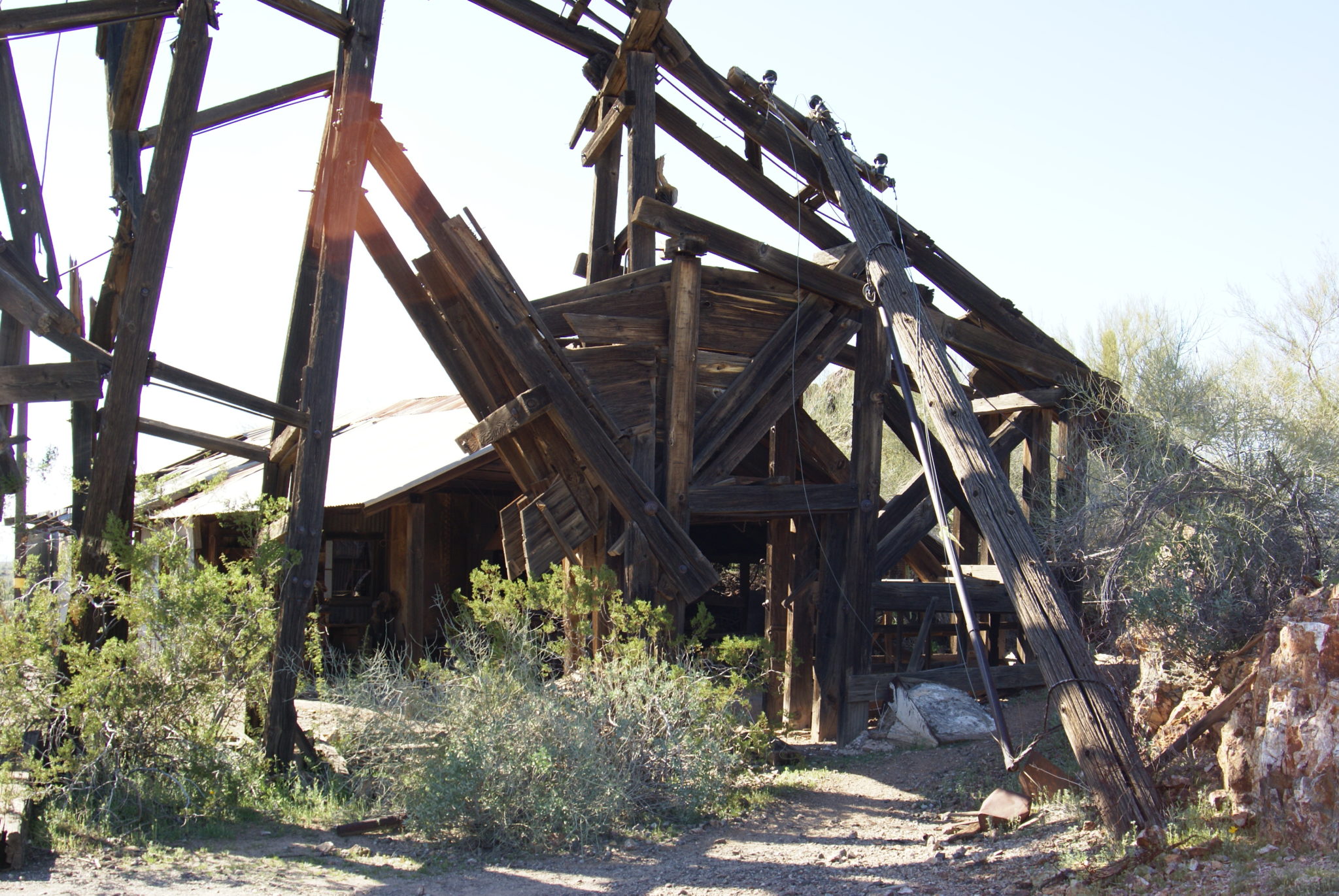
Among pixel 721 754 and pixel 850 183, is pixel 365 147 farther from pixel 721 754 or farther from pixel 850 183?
pixel 721 754

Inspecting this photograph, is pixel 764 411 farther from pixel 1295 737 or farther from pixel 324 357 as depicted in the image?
pixel 1295 737

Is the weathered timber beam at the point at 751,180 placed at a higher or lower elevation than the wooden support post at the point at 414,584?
higher

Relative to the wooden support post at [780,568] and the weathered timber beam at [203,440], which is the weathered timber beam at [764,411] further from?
the weathered timber beam at [203,440]

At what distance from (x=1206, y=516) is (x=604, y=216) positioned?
5.86 meters

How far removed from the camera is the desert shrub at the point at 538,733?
227 inches

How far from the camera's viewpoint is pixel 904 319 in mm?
7625

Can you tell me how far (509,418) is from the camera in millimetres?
7551

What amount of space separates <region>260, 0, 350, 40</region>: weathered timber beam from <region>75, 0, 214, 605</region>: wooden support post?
0.45 m

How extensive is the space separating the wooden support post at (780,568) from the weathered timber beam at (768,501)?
20.6 inches

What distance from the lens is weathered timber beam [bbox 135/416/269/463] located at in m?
6.94

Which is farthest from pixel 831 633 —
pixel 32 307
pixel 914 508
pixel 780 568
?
pixel 32 307

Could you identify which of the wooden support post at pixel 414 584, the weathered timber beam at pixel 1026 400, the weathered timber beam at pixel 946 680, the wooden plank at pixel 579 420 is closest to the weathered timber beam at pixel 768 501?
the wooden plank at pixel 579 420

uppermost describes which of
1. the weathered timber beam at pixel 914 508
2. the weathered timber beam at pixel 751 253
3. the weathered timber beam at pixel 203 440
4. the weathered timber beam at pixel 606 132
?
the weathered timber beam at pixel 606 132

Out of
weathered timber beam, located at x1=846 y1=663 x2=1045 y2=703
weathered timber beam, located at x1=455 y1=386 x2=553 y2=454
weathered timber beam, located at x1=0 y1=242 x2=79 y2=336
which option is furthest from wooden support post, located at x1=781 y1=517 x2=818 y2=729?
weathered timber beam, located at x1=0 y1=242 x2=79 y2=336
